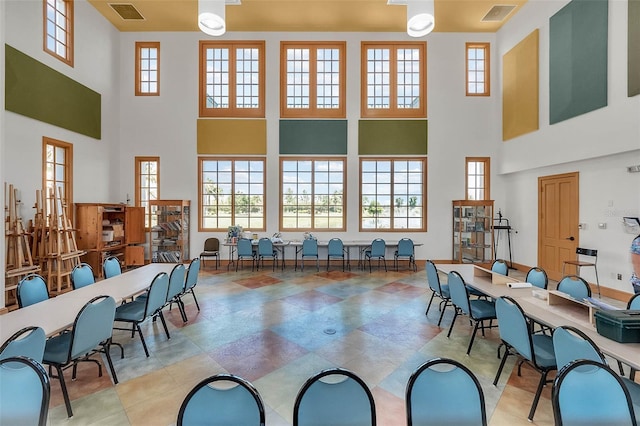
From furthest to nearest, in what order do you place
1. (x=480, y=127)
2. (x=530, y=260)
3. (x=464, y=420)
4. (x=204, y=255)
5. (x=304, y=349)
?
(x=480, y=127)
(x=204, y=255)
(x=530, y=260)
(x=304, y=349)
(x=464, y=420)

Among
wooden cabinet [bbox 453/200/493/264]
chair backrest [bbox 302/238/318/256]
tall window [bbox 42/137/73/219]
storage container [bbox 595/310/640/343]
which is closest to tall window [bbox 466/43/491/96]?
wooden cabinet [bbox 453/200/493/264]

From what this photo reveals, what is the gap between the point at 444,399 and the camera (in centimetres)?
154

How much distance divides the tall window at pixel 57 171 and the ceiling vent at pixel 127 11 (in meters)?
3.89

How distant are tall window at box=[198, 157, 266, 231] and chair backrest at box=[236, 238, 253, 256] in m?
0.95

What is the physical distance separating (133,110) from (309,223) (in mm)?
6309

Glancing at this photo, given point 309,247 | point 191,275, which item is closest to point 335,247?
point 309,247

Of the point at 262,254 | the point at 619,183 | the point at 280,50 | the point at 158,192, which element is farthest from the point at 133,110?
the point at 619,183

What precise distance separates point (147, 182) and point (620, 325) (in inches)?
400

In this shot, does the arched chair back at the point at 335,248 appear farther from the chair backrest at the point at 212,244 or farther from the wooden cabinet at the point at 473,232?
the wooden cabinet at the point at 473,232

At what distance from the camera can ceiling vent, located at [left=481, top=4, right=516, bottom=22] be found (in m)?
7.53

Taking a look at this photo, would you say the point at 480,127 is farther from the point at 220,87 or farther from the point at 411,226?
the point at 220,87

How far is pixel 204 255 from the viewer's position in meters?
8.22

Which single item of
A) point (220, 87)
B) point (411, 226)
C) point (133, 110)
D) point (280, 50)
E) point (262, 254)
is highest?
point (280, 50)

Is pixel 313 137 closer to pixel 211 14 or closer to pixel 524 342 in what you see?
pixel 211 14
